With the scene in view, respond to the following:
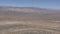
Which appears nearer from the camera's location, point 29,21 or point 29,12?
point 29,21

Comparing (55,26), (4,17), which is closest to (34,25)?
(55,26)

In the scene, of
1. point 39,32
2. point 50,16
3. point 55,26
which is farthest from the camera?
point 50,16

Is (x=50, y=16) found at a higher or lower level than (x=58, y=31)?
higher

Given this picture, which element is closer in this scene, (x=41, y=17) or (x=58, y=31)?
(x=58, y=31)

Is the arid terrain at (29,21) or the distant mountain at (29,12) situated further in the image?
the distant mountain at (29,12)

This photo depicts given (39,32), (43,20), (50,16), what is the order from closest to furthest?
(39,32)
(43,20)
(50,16)

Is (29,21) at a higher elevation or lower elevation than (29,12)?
lower

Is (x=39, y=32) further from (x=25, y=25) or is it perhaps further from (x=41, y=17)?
(x=41, y=17)

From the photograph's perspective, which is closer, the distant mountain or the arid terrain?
the arid terrain
